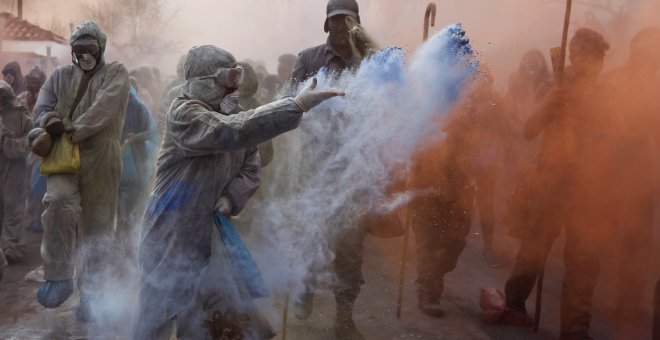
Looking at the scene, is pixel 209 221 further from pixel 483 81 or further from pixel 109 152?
pixel 483 81

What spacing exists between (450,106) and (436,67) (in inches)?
20.3

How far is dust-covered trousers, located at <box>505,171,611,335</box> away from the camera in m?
4.99

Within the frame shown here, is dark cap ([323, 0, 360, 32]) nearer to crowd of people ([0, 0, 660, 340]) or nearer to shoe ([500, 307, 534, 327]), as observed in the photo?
crowd of people ([0, 0, 660, 340])

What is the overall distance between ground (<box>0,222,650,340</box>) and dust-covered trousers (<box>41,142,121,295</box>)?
45 centimetres

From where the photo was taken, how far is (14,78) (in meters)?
9.26

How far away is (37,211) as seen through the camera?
348 inches

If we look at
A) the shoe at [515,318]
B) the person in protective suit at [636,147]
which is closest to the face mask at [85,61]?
the shoe at [515,318]

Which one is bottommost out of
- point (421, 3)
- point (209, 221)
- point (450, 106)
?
point (209, 221)

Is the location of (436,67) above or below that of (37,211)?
above

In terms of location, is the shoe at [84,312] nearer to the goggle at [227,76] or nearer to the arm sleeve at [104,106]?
the arm sleeve at [104,106]

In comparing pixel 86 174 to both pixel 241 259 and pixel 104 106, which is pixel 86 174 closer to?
pixel 104 106

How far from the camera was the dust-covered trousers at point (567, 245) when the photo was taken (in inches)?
196

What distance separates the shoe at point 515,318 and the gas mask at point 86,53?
12.8 ft

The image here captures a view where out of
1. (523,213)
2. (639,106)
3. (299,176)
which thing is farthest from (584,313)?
(299,176)
